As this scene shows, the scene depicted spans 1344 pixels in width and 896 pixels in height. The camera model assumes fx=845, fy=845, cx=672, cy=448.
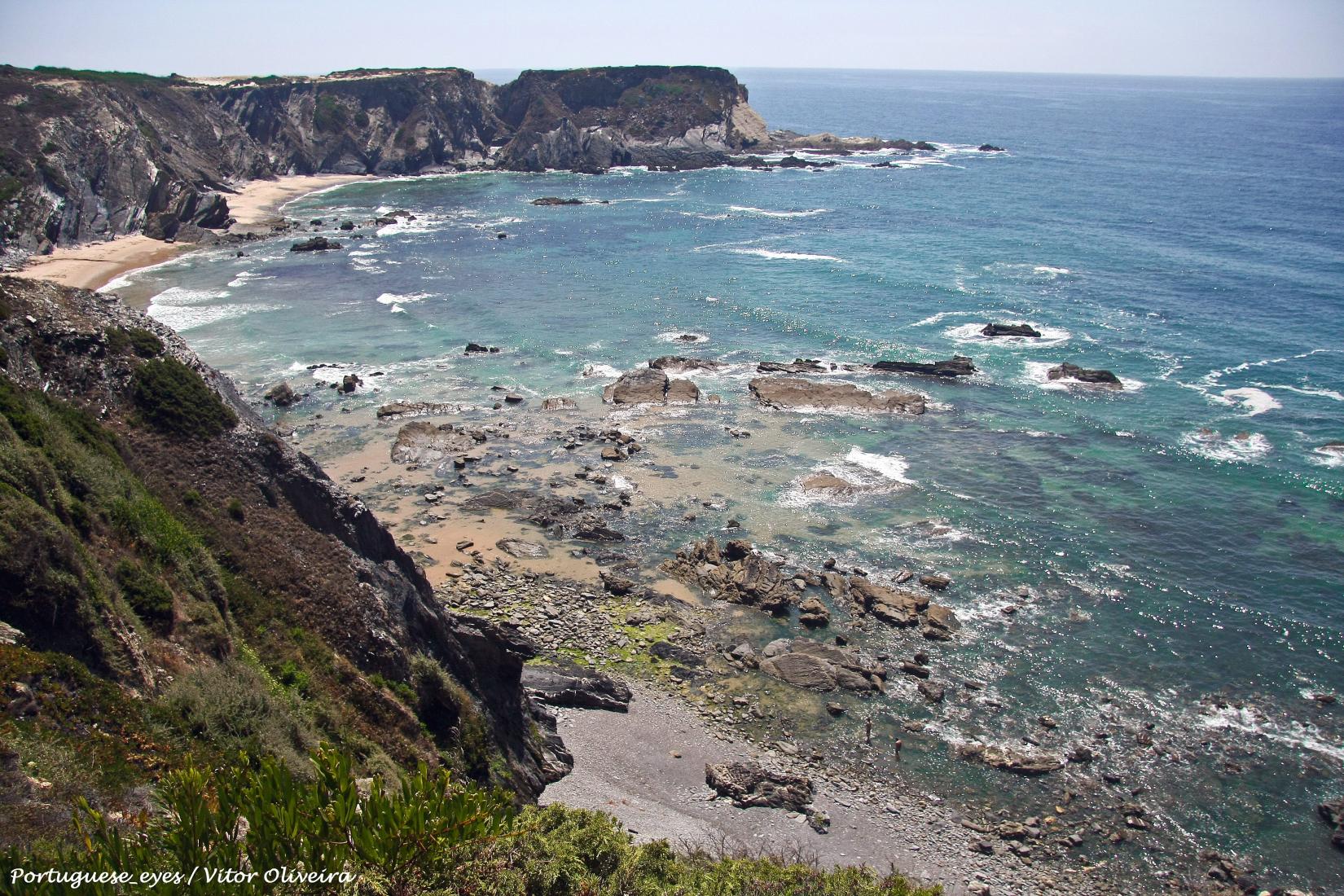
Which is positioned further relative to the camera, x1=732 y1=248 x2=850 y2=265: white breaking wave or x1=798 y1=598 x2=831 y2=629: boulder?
x1=732 y1=248 x2=850 y2=265: white breaking wave

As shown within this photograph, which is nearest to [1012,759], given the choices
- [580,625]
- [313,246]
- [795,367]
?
[580,625]

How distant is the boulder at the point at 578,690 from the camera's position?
28641 mm

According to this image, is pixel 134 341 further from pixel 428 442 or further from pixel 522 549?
pixel 428 442

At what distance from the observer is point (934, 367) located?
5950 centimetres

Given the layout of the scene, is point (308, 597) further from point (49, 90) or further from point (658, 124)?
point (658, 124)

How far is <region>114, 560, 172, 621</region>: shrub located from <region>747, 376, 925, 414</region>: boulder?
41.1m

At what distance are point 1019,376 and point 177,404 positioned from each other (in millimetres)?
52090

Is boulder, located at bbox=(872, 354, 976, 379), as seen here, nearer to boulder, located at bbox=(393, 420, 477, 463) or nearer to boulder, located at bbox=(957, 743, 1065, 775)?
boulder, located at bbox=(393, 420, 477, 463)

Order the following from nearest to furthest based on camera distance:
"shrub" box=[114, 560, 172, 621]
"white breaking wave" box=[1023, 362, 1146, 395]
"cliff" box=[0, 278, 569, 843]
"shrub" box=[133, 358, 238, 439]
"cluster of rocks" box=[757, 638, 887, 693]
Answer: "cliff" box=[0, 278, 569, 843] < "shrub" box=[114, 560, 172, 621] < "shrub" box=[133, 358, 238, 439] < "cluster of rocks" box=[757, 638, 887, 693] < "white breaking wave" box=[1023, 362, 1146, 395]

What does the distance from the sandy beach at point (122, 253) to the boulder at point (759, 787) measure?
1992 inches

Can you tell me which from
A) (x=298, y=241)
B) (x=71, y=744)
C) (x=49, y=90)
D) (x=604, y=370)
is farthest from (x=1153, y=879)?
(x=49, y=90)

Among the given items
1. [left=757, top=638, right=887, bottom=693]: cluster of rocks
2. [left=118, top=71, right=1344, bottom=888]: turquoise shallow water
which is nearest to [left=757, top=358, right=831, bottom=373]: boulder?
[left=118, top=71, right=1344, bottom=888]: turquoise shallow water

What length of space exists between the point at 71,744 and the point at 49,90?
4394 inches

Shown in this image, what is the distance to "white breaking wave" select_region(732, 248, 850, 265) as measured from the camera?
8994 cm
